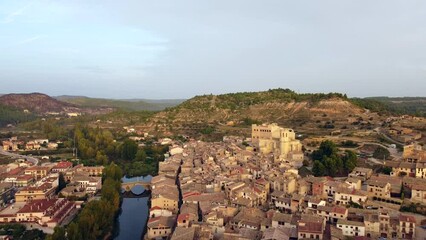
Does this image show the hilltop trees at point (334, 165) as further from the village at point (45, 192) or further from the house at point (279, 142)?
the village at point (45, 192)

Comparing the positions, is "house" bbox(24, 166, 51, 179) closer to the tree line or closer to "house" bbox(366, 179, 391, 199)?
the tree line

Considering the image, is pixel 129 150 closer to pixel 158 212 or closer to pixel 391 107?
pixel 158 212

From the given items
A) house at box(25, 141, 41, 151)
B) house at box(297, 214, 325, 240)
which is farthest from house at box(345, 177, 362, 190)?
house at box(25, 141, 41, 151)

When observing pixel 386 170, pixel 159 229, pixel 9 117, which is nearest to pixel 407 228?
pixel 386 170

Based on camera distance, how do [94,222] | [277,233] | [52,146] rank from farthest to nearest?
[52,146], [94,222], [277,233]

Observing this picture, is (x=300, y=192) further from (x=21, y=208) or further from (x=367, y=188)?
(x=21, y=208)

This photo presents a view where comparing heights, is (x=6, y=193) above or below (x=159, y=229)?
below

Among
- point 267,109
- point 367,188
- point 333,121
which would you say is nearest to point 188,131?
point 267,109
